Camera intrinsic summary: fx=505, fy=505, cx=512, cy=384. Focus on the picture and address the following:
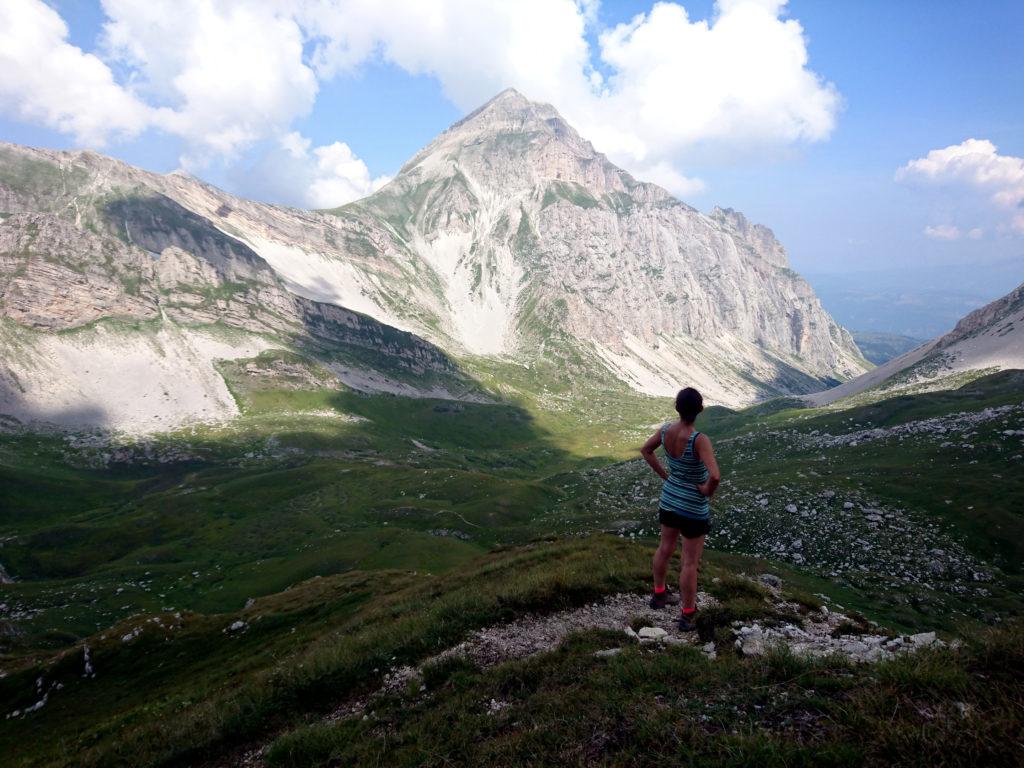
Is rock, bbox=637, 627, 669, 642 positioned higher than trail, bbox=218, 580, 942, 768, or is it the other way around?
rock, bbox=637, 627, 669, 642

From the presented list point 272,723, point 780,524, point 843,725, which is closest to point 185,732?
point 272,723

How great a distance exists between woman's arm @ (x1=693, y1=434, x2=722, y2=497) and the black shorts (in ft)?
2.47

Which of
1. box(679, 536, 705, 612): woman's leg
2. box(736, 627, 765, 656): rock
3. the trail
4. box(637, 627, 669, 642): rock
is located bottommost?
the trail

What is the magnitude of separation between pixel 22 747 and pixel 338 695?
19882 millimetres

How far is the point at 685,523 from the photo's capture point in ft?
39.0

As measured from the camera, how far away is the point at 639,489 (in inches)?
3147

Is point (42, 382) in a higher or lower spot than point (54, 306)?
lower

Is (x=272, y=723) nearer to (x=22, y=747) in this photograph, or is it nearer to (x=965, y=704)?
(x=965, y=704)

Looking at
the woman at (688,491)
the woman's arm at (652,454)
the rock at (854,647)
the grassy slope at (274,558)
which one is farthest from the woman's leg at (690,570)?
the grassy slope at (274,558)

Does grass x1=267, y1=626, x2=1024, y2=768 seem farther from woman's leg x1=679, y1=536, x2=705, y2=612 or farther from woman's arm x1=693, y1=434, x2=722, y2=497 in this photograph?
woman's arm x1=693, y1=434, x2=722, y2=497

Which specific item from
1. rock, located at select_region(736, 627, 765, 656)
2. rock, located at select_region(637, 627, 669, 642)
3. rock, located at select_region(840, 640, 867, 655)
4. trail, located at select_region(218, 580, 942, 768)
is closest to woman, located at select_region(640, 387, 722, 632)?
rock, located at select_region(637, 627, 669, 642)

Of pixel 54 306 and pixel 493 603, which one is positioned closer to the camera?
pixel 493 603

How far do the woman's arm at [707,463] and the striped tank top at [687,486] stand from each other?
106mm

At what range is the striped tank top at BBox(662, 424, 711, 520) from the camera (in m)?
11.7
